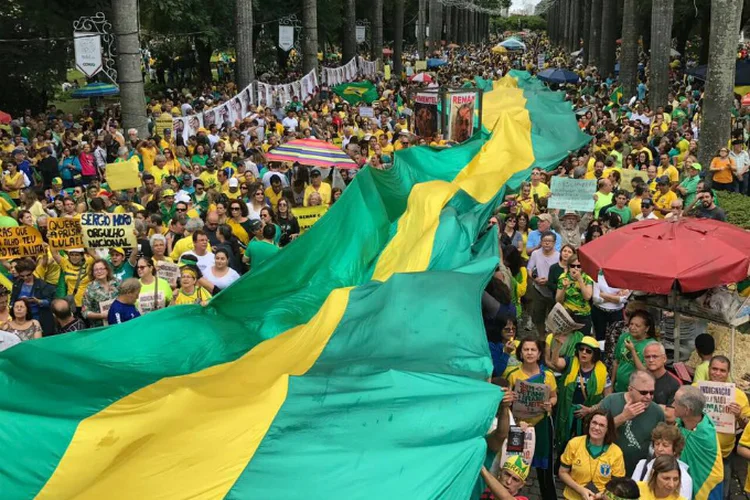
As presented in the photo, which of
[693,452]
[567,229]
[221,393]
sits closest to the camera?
[221,393]

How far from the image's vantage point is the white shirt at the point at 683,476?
554 centimetres

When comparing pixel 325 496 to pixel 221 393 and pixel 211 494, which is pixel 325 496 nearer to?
pixel 211 494

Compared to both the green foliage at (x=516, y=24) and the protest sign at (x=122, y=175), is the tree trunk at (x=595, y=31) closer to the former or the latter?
the protest sign at (x=122, y=175)

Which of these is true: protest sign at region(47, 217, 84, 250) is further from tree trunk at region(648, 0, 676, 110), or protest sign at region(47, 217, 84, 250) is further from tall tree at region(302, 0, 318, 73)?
tall tree at region(302, 0, 318, 73)

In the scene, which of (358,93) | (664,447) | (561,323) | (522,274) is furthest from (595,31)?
(664,447)

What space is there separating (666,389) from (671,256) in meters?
1.58

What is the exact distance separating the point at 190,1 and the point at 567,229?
24408 mm

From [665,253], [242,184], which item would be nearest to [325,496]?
[665,253]

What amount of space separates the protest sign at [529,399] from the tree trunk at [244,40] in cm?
2375

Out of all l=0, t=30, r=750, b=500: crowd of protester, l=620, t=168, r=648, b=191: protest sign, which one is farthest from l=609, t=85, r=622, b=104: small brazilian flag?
l=620, t=168, r=648, b=191: protest sign

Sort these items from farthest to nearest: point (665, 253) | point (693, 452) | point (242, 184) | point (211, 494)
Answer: point (242, 184) → point (665, 253) → point (693, 452) → point (211, 494)

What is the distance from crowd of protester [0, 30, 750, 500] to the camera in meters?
6.05

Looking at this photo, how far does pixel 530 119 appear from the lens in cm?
1855

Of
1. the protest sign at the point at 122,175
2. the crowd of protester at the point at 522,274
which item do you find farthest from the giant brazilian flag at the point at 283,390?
the protest sign at the point at 122,175
